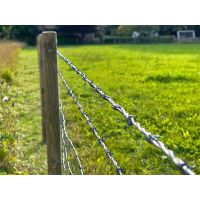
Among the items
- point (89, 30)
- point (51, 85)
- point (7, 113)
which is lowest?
point (7, 113)

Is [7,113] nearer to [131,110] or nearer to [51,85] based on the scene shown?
[131,110]

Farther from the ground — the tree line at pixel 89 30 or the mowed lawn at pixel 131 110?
the tree line at pixel 89 30

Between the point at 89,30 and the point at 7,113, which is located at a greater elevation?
the point at 89,30

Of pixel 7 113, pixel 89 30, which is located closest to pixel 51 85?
pixel 89 30

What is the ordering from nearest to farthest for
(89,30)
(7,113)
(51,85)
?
(51,85) < (89,30) < (7,113)

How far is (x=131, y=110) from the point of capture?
→ 2.33m

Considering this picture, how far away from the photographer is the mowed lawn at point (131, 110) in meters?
1.91

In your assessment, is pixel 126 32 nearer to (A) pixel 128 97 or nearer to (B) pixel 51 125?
(A) pixel 128 97

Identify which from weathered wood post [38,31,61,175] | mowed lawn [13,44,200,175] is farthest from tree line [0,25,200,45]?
weathered wood post [38,31,61,175]

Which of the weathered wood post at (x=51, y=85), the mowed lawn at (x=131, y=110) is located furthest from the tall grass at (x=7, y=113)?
the weathered wood post at (x=51, y=85)

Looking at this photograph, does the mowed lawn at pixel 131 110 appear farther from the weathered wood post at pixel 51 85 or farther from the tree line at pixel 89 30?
the weathered wood post at pixel 51 85

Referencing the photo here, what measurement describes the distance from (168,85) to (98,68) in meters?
0.49

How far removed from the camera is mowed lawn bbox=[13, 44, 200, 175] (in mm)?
1908
